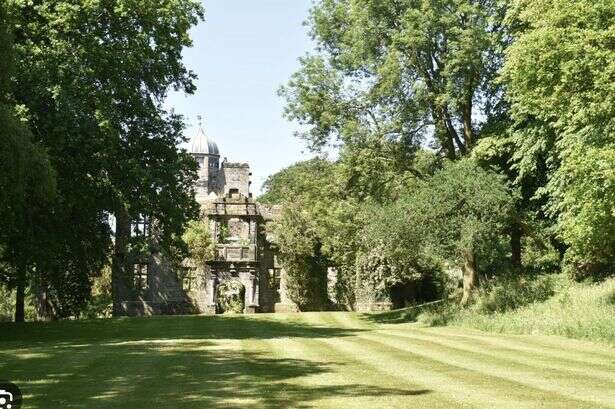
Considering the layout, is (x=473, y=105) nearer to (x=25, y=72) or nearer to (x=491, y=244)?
(x=491, y=244)

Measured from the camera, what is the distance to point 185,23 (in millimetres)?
23953

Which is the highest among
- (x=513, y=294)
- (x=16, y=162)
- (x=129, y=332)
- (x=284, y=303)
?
(x=16, y=162)

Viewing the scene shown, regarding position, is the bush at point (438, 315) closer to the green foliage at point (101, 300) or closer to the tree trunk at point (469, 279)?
the tree trunk at point (469, 279)

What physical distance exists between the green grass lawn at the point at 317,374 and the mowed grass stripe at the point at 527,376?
0.02 m

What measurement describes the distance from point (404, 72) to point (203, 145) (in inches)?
2750

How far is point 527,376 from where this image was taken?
1030 cm

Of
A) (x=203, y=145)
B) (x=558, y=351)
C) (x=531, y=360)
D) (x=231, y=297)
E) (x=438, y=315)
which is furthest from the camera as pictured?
(x=203, y=145)

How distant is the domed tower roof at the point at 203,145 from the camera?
9619 cm

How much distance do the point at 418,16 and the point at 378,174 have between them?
7134mm

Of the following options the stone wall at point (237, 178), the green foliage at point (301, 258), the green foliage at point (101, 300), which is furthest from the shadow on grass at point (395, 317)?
the green foliage at point (101, 300)

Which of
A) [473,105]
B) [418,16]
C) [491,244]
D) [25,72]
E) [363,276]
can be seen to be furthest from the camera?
[363,276]

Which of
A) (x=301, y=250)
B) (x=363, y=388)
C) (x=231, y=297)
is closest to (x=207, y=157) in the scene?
(x=231, y=297)

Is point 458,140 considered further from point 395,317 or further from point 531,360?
point 531,360

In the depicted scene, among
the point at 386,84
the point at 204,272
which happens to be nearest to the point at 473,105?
the point at 386,84
